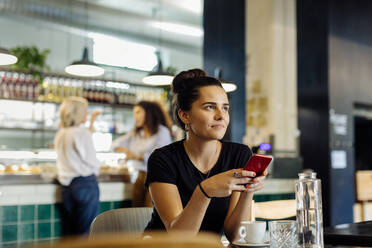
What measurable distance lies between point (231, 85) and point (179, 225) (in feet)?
13.1

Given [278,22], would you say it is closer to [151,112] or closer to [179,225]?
[151,112]

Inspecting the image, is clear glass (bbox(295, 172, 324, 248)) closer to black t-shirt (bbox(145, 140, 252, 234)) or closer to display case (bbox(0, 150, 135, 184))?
Answer: black t-shirt (bbox(145, 140, 252, 234))

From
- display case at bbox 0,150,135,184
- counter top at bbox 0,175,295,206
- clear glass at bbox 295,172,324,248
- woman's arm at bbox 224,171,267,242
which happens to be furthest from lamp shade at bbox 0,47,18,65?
clear glass at bbox 295,172,324,248

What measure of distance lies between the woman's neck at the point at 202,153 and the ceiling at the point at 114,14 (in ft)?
20.8

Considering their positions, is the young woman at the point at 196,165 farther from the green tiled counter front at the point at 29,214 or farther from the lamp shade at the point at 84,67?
the lamp shade at the point at 84,67

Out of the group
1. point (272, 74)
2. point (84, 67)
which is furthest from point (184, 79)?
point (272, 74)

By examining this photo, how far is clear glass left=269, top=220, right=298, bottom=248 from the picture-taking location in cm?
131

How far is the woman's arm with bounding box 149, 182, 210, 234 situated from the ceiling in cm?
646

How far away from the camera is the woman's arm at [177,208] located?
1542 millimetres

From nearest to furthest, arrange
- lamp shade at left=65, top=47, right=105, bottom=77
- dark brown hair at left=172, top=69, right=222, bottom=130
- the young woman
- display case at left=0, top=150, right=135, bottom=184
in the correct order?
the young woman < dark brown hair at left=172, top=69, right=222, bottom=130 < display case at left=0, top=150, right=135, bottom=184 < lamp shade at left=65, top=47, right=105, bottom=77

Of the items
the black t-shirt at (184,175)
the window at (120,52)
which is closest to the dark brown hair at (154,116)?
the black t-shirt at (184,175)

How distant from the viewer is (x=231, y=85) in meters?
5.45

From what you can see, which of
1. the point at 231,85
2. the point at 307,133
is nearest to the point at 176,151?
the point at 231,85

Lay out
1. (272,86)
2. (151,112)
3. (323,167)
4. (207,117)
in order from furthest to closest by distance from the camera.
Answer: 1. (272,86)
2. (323,167)
3. (151,112)
4. (207,117)
